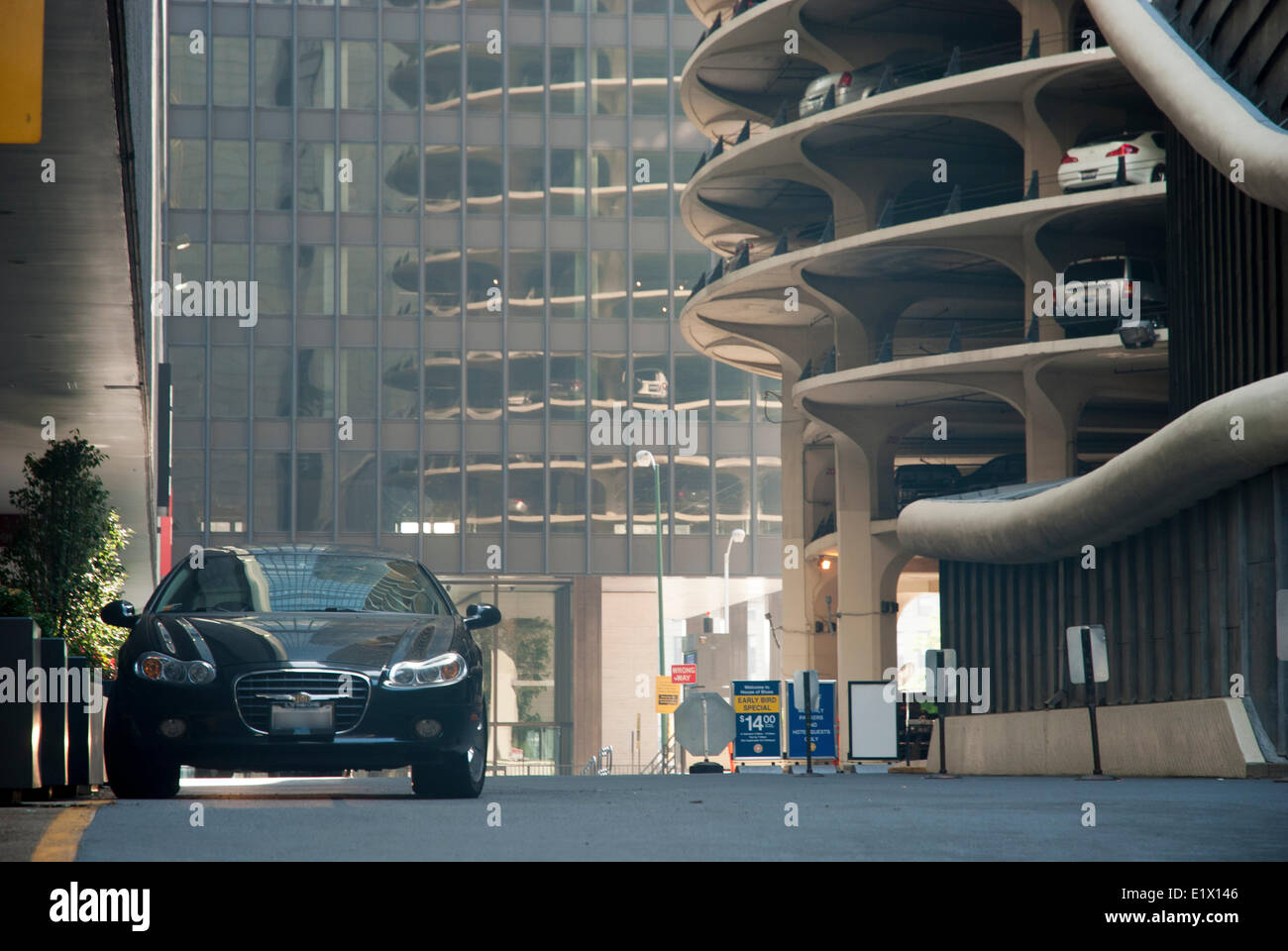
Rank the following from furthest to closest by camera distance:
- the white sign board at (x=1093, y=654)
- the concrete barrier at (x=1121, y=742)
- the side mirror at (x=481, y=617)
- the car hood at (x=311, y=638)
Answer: the white sign board at (x=1093, y=654) < the concrete barrier at (x=1121, y=742) < the side mirror at (x=481, y=617) < the car hood at (x=311, y=638)

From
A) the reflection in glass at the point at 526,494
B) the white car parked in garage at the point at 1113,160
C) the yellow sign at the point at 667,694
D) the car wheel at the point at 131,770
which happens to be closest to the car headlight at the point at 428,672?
the car wheel at the point at 131,770

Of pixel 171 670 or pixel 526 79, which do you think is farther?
pixel 526 79

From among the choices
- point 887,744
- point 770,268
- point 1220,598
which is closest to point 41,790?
point 1220,598

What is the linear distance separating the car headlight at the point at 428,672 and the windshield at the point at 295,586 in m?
0.93

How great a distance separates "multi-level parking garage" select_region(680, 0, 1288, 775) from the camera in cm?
2209

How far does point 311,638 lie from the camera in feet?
38.1

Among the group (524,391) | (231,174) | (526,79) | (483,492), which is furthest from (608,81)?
(483,492)

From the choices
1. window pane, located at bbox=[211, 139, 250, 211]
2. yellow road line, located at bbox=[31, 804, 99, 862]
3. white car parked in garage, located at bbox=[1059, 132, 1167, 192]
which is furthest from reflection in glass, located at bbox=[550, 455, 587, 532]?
yellow road line, located at bbox=[31, 804, 99, 862]

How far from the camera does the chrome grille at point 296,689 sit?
11.3 m

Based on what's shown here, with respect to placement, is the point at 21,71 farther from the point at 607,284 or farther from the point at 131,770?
the point at 607,284

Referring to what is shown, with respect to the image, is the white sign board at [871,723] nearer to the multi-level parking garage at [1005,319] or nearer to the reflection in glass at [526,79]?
the multi-level parking garage at [1005,319]

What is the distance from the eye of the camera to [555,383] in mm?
60688

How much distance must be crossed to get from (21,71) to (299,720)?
22.1 ft

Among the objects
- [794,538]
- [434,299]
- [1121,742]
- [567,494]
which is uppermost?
[434,299]
